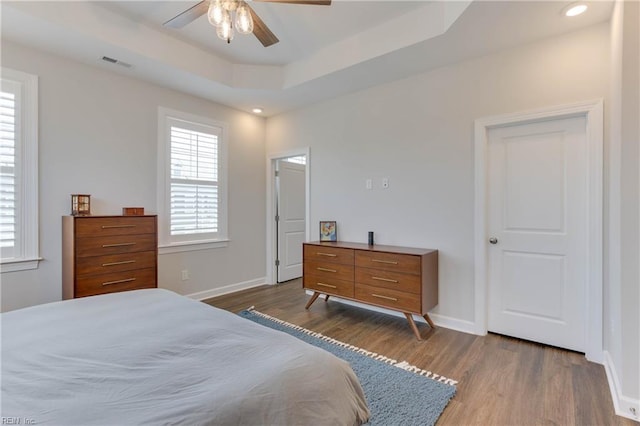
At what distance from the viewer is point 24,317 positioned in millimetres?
1470

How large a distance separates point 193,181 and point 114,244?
129cm

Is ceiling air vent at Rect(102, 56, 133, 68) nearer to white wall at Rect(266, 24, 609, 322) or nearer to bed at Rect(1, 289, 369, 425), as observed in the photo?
white wall at Rect(266, 24, 609, 322)

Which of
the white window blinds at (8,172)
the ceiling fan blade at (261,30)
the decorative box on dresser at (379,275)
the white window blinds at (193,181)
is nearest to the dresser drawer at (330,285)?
the decorative box on dresser at (379,275)

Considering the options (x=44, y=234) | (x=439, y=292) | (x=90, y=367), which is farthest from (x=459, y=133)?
(x=44, y=234)

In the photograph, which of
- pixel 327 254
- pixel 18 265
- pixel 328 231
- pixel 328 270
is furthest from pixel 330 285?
pixel 18 265

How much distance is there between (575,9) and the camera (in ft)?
6.87

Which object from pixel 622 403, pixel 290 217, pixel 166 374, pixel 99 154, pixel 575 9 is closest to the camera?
pixel 166 374

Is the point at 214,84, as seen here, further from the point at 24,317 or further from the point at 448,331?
the point at 448,331

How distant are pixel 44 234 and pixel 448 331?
3860 mm

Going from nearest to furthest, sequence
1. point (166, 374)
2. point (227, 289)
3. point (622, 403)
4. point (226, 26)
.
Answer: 1. point (166, 374)
2. point (622, 403)
3. point (226, 26)
4. point (227, 289)

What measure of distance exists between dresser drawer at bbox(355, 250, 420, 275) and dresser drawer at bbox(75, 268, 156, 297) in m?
2.11

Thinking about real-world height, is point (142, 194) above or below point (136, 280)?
above

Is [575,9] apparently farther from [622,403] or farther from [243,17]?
[622,403]

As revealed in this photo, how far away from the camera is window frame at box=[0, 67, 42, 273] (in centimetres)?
256
